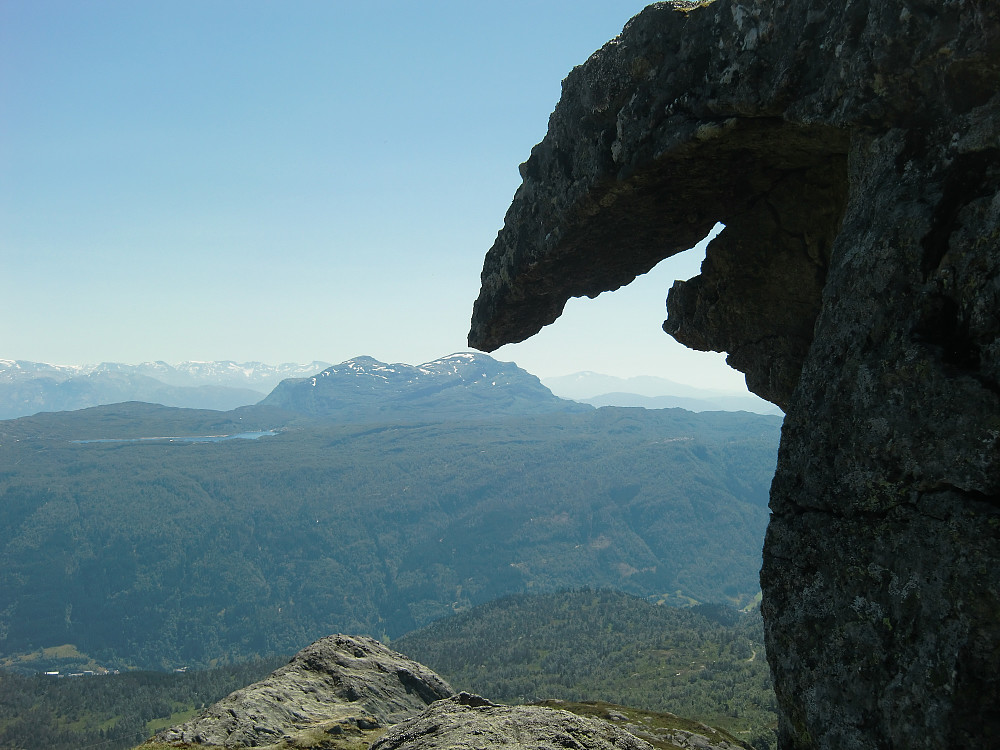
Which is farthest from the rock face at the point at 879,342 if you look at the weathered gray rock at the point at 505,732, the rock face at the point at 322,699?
the rock face at the point at 322,699

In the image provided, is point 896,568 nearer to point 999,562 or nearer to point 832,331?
point 999,562

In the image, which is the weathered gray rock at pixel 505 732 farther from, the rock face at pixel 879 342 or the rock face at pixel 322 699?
the rock face at pixel 322 699

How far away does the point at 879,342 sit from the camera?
1119cm

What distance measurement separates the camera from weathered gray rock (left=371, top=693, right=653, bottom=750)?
47.2ft

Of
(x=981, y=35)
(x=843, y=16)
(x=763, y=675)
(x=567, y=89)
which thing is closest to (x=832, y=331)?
(x=981, y=35)

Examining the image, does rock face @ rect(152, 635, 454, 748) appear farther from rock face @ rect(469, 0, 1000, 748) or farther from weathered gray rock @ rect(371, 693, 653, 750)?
rock face @ rect(469, 0, 1000, 748)

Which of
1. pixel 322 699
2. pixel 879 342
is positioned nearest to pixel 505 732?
pixel 879 342

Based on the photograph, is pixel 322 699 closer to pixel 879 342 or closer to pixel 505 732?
pixel 505 732

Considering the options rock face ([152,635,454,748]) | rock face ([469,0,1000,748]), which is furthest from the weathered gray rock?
rock face ([152,635,454,748])

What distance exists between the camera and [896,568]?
10211 millimetres

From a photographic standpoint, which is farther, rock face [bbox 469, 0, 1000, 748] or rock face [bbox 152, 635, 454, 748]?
rock face [bbox 152, 635, 454, 748]

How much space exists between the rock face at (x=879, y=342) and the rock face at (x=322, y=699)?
56.0ft

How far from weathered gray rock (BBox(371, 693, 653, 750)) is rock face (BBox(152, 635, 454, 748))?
6382 mm

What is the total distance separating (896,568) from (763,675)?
615ft
